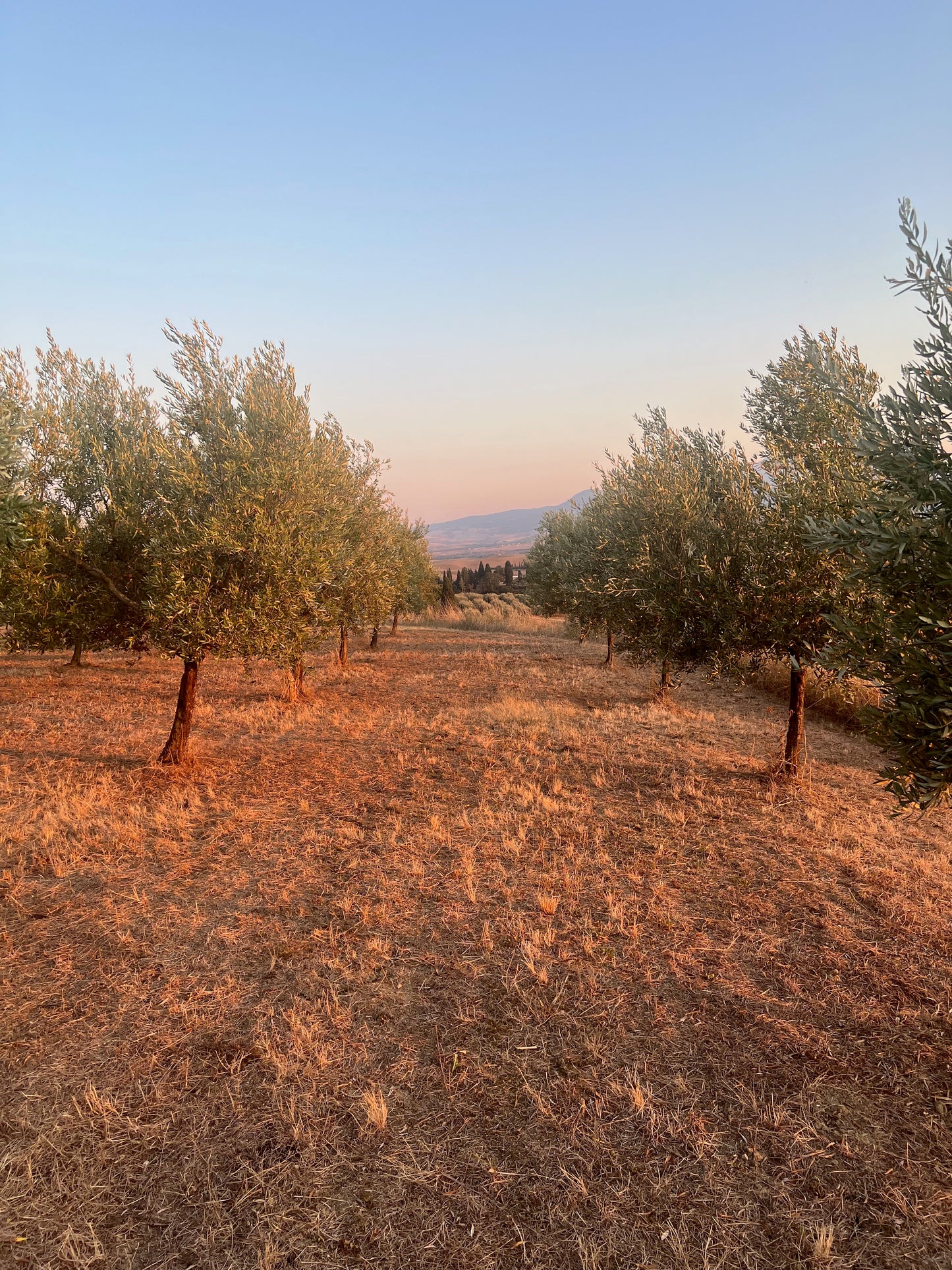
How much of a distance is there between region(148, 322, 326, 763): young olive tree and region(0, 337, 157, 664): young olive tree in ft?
2.64

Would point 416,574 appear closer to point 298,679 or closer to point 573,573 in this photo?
point 573,573

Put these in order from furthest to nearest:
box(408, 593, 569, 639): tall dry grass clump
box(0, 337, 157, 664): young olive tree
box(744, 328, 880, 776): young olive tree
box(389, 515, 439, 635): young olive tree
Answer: box(408, 593, 569, 639): tall dry grass clump
box(389, 515, 439, 635): young olive tree
box(0, 337, 157, 664): young olive tree
box(744, 328, 880, 776): young olive tree

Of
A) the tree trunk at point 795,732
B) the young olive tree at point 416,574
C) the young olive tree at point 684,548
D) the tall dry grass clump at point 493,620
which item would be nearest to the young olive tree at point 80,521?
the young olive tree at point 684,548

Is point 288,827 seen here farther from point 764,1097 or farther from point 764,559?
point 764,559

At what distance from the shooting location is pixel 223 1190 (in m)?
4.62

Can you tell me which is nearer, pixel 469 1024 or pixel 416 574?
pixel 469 1024

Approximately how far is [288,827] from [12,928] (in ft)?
14.8

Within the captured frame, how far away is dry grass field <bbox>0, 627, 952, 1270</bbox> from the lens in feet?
14.6

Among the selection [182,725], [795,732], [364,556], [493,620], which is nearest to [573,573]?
[364,556]

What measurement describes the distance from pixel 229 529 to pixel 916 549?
38.7ft

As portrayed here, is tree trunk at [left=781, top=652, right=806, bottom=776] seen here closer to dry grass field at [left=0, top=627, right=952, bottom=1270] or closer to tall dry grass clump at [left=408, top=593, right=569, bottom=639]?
dry grass field at [left=0, top=627, right=952, bottom=1270]

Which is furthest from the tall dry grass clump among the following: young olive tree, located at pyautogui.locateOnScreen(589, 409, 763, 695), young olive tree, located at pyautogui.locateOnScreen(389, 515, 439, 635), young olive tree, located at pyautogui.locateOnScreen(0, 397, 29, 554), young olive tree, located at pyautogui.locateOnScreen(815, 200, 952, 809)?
young olive tree, located at pyautogui.locateOnScreen(815, 200, 952, 809)

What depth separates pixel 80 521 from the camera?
45.3 feet

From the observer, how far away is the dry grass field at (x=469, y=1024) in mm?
4445
